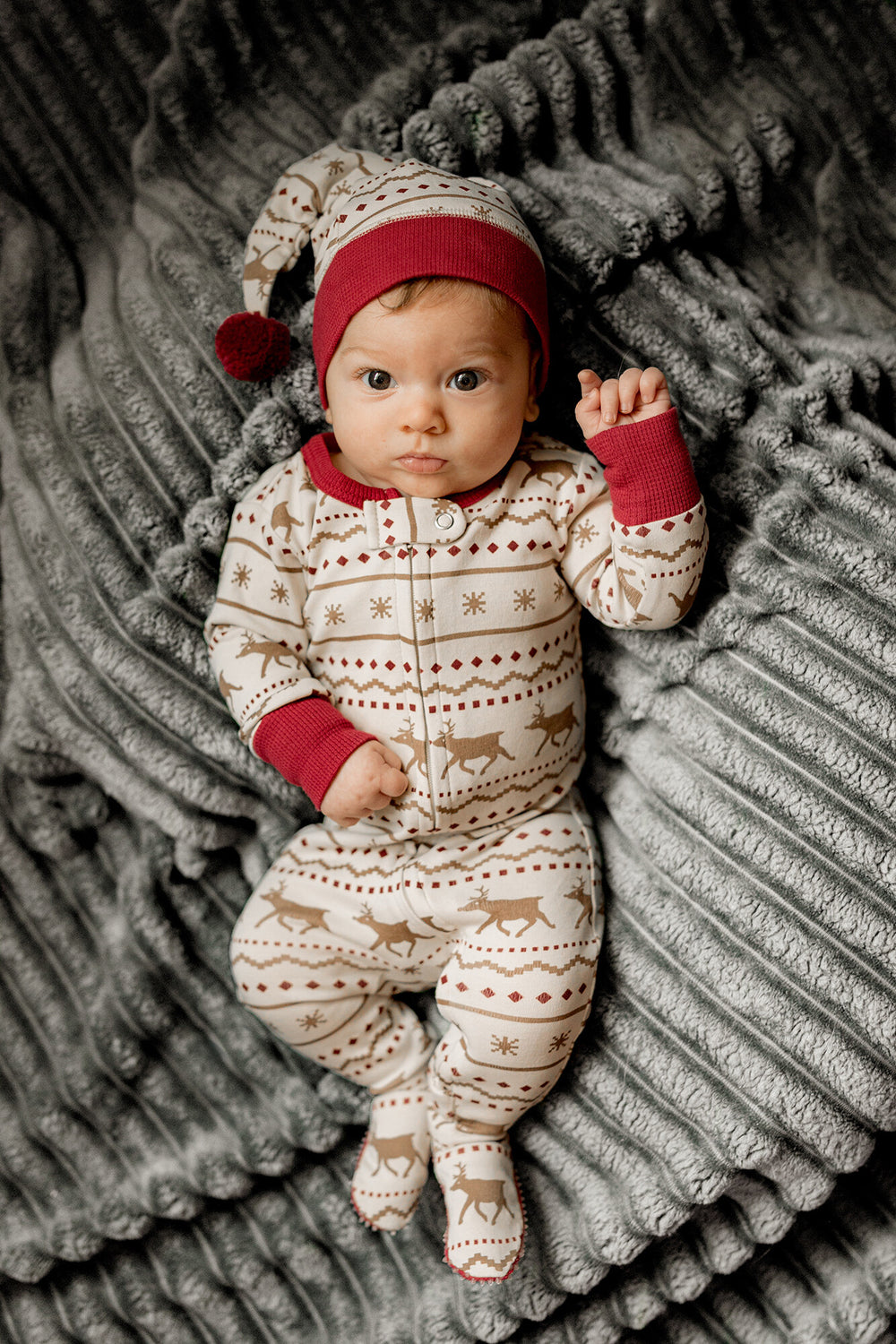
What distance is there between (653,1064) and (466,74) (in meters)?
0.92

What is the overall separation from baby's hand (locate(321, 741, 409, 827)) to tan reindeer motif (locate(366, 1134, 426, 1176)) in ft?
0.98

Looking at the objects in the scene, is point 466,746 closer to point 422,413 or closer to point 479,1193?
point 422,413

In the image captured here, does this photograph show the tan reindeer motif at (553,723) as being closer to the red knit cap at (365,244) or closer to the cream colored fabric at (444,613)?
the cream colored fabric at (444,613)

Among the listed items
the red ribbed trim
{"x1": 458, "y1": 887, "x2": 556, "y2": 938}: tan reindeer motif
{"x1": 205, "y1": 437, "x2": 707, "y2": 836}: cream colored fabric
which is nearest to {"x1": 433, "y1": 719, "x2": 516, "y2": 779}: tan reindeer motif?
{"x1": 205, "y1": 437, "x2": 707, "y2": 836}: cream colored fabric

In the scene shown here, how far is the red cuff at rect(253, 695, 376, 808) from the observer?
88 cm

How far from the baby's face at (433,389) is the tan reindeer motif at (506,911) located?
34cm

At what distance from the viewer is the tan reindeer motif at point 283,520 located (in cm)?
93

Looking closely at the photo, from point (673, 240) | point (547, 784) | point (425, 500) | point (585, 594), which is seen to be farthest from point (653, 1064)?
point (673, 240)

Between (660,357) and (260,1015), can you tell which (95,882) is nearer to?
(260,1015)

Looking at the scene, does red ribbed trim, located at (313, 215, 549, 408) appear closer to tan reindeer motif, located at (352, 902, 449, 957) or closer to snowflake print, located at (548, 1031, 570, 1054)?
tan reindeer motif, located at (352, 902, 449, 957)

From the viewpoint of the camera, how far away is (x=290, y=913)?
968mm

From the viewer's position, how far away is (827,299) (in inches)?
41.3

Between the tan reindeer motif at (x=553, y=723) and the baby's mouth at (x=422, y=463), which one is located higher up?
the baby's mouth at (x=422, y=463)

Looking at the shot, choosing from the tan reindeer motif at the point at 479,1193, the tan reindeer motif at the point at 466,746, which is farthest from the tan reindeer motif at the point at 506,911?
the tan reindeer motif at the point at 479,1193
